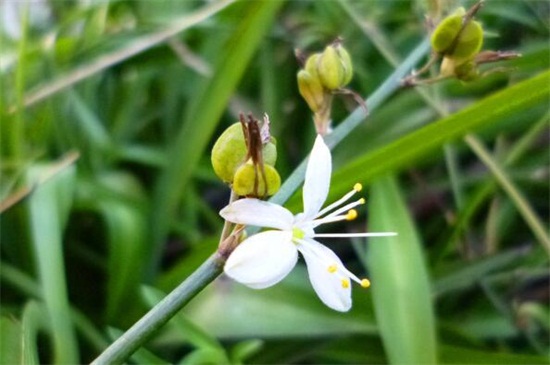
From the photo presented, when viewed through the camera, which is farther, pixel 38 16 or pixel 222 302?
pixel 38 16

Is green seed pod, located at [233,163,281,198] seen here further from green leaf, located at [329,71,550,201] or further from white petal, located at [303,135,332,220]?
green leaf, located at [329,71,550,201]

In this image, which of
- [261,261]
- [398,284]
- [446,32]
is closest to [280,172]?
[398,284]

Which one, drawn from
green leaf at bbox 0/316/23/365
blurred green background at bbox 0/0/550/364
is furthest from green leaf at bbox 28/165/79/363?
green leaf at bbox 0/316/23/365

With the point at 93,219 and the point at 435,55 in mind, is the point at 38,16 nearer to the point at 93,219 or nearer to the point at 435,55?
the point at 93,219

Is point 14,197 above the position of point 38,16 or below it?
below

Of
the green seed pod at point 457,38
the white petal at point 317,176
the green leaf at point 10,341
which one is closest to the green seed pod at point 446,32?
the green seed pod at point 457,38

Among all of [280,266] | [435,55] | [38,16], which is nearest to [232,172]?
[280,266]

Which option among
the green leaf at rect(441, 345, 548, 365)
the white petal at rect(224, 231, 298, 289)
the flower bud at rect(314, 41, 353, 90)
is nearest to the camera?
the white petal at rect(224, 231, 298, 289)
